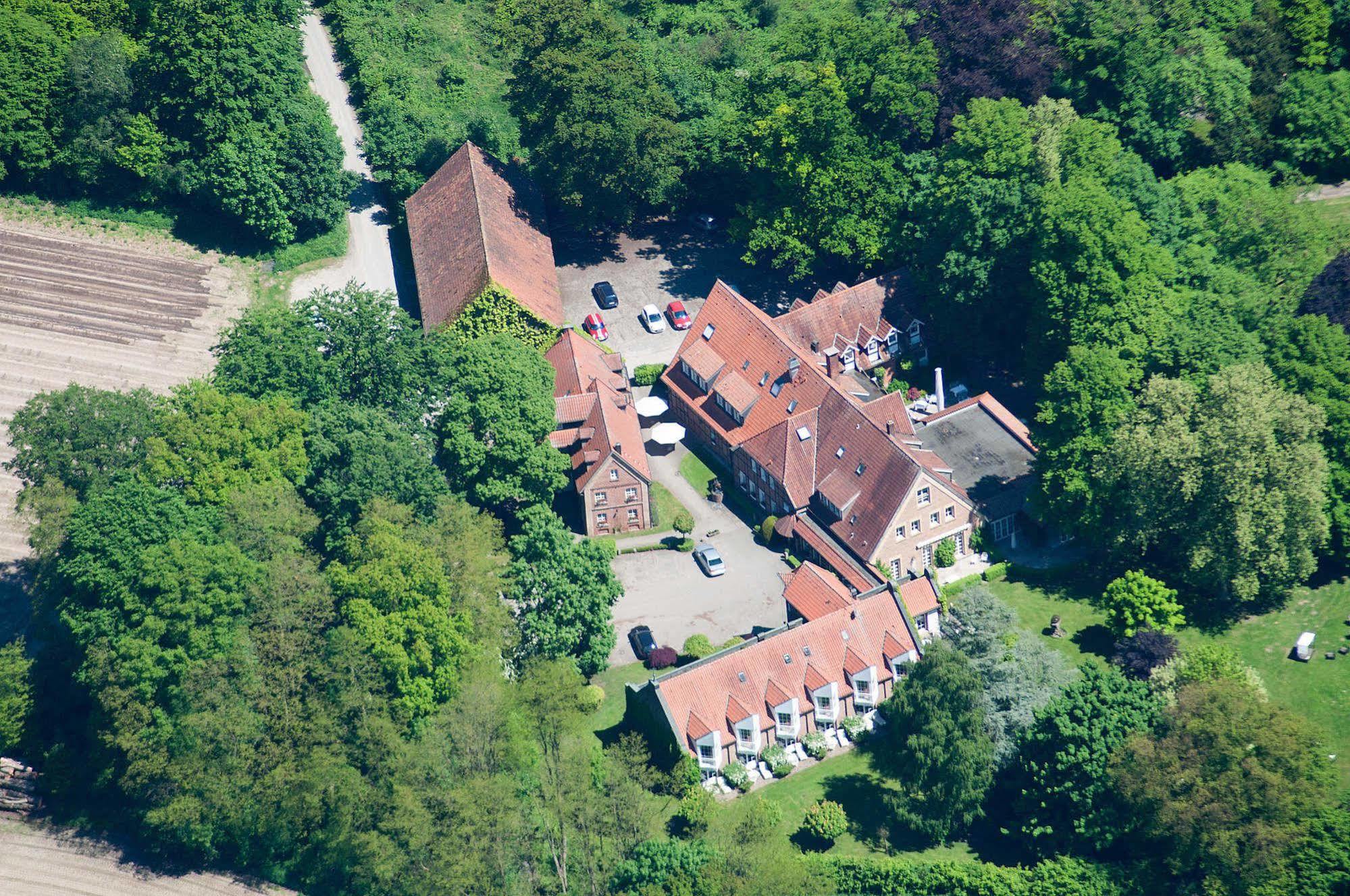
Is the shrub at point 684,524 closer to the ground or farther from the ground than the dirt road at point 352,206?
closer to the ground

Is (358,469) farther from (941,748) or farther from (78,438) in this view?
(941,748)

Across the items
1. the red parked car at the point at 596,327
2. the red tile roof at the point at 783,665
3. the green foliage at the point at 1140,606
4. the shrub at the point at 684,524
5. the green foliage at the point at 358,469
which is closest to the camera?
the red tile roof at the point at 783,665

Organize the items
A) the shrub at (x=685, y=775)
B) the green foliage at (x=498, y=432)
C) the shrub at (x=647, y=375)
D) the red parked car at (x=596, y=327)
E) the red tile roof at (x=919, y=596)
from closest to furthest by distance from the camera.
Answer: the shrub at (x=685, y=775)
the red tile roof at (x=919, y=596)
the green foliage at (x=498, y=432)
the shrub at (x=647, y=375)
the red parked car at (x=596, y=327)

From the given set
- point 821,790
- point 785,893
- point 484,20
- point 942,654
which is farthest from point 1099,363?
point 484,20

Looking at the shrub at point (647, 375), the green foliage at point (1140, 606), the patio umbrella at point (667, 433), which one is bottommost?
the green foliage at point (1140, 606)

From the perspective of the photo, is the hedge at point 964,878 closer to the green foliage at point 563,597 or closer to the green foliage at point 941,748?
the green foliage at point 941,748

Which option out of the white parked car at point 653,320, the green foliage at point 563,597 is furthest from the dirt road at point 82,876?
the white parked car at point 653,320

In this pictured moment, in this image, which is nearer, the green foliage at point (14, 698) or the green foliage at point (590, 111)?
the green foliage at point (14, 698)

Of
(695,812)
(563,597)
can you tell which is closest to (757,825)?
(695,812)

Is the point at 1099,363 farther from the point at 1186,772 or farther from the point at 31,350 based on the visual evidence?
the point at 31,350
